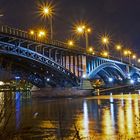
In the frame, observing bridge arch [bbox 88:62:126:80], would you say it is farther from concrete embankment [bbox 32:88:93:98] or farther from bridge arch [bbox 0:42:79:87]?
bridge arch [bbox 0:42:79:87]

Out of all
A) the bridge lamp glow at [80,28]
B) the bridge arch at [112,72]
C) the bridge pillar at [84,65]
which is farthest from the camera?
the bridge arch at [112,72]

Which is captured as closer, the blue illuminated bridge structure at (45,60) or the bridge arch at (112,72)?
the blue illuminated bridge structure at (45,60)

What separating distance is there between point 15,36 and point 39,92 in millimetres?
32850

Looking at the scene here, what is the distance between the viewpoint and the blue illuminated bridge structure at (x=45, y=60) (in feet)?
227

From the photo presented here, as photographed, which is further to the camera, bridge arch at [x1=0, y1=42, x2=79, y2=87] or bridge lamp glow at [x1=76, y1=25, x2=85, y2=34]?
bridge lamp glow at [x1=76, y1=25, x2=85, y2=34]

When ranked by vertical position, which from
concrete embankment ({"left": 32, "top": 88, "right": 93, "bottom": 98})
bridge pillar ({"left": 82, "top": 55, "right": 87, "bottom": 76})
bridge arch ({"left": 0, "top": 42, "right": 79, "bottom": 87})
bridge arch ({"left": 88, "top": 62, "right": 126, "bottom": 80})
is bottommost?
concrete embankment ({"left": 32, "top": 88, "right": 93, "bottom": 98})

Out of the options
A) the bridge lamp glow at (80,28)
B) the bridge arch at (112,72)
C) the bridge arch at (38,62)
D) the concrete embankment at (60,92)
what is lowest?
the concrete embankment at (60,92)

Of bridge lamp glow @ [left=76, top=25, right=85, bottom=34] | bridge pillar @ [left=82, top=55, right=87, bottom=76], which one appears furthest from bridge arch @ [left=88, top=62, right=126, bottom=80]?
bridge pillar @ [left=82, top=55, right=87, bottom=76]

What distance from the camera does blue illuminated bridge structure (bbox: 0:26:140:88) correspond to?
69188 millimetres

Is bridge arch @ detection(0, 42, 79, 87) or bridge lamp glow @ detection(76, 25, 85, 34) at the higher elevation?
bridge lamp glow @ detection(76, 25, 85, 34)

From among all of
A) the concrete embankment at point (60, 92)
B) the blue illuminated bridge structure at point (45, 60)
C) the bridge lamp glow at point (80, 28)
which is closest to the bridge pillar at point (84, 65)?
the blue illuminated bridge structure at point (45, 60)

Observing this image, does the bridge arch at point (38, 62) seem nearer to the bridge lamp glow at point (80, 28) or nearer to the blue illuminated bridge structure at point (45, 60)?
the blue illuminated bridge structure at point (45, 60)

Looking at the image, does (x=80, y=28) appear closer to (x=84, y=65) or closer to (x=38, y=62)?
(x=84, y=65)

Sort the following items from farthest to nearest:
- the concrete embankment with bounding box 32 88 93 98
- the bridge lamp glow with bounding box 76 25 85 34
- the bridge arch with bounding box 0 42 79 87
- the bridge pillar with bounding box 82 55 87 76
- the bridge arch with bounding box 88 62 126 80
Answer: the bridge arch with bounding box 88 62 126 80 < the bridge lamp glow with bounding box 76 25 85 34 < the bridge pillar with bounding box 82 55 87 76 < the concrete embankment with bounding box 32 88 93 98 < the bridge arch with bounding box 0 42 79 87
